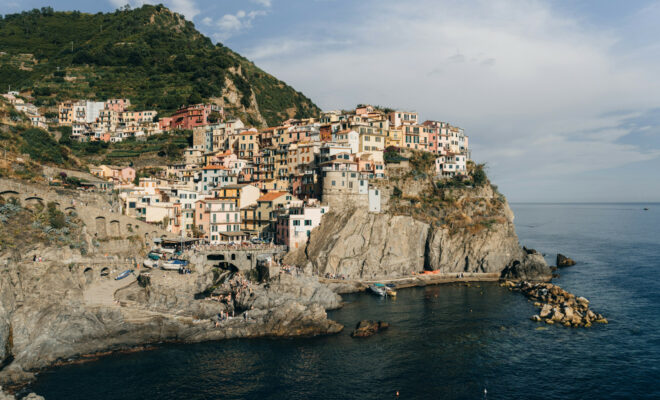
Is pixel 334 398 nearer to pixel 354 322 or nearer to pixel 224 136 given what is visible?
pixel 354 322

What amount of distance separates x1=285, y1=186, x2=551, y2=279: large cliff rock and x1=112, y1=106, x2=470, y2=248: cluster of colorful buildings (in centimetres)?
487

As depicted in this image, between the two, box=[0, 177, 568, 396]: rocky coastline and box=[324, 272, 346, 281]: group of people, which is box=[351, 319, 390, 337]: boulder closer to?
box=[0, 177, 568, 396]: rocky coastline

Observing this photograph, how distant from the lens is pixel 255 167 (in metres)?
96.1

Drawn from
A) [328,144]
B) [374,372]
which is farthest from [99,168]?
[374,372]

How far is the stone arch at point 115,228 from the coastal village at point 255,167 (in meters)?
9.84

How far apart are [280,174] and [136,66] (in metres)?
92.3

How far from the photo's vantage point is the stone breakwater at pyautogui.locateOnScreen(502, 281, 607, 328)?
5350cm

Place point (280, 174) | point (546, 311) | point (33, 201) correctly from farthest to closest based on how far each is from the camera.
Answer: point (280, 174), point (33, 201), point (546, 311)

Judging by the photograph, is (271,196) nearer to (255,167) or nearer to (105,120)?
(255,167)

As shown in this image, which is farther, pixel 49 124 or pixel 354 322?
pixel 49 124

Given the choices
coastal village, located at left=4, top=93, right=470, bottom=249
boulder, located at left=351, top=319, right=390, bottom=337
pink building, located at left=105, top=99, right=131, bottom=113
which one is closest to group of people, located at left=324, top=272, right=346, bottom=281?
coastal village, located at left=4, top=93, right=470, bottom=249

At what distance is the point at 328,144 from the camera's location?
86312 mm

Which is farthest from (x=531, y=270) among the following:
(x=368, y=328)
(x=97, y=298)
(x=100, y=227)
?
(x=100, y=227)

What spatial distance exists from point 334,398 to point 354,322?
17514 mm
